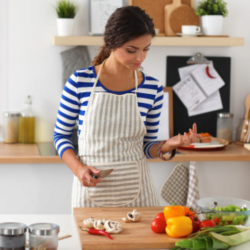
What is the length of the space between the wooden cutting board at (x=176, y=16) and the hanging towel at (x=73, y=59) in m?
0.55

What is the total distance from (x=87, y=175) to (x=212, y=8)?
1791mm

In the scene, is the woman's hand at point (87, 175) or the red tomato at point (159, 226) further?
the woman's hand at point (87, 175)

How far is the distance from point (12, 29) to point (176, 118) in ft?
3.93

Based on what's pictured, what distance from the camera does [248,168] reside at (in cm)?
324

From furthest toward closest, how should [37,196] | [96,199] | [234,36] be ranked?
[234,36] < [37,196] < [96,199]

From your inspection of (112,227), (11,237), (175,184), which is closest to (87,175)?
(112,227)

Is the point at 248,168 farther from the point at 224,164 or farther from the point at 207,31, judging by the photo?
the point at 207,31

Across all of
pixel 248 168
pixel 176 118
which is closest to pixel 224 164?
pixel 248 168

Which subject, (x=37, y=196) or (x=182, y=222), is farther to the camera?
(x=37, y=196)

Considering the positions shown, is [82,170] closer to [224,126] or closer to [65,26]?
[65,26]

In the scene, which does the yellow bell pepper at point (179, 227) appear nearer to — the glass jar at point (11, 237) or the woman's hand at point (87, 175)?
the woman's hand at point (87, 175)

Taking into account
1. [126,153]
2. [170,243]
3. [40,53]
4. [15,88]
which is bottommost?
[170,243]

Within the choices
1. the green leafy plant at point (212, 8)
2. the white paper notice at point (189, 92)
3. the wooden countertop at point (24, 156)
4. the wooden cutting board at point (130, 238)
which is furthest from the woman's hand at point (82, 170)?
the green leafy plant at point (212, 8)

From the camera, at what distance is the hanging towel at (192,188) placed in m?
3.09
